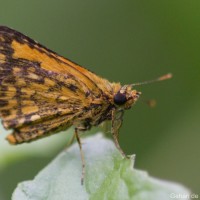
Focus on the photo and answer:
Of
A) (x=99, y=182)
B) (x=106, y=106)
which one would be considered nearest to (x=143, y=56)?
(x=106, y=106)

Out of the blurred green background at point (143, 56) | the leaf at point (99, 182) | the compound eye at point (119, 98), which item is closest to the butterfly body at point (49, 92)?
the compound eye at point (119, 98)

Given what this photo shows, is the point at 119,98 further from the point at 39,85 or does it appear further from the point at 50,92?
the point at 39,85

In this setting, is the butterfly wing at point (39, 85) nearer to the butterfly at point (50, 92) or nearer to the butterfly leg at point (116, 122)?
the butterfly at point (50, 92)

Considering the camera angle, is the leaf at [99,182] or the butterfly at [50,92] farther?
the butterfly at [50,92]

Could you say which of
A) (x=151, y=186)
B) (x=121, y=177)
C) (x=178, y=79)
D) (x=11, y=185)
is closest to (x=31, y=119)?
(x=11, y=185)

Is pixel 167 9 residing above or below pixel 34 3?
below

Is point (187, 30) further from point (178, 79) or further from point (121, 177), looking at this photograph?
point (121, 177)

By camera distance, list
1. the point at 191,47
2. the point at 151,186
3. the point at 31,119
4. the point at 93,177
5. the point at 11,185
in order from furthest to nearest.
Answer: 1. the point at 191,47
2. the point at 11,185
3. the point at 31,119
4. the point at 93,177
5. the point at 151,186
